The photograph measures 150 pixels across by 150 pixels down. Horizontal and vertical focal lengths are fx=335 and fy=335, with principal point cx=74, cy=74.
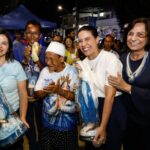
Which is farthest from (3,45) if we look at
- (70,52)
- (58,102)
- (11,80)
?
(70,52)

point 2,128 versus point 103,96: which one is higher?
point 103,96

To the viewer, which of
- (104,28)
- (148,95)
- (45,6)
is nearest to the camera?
(148,95)

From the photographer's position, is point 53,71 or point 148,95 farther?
point 53,71

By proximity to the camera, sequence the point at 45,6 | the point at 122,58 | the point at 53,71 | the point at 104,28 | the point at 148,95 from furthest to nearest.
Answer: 1. the point at 45,6
2. the point at 104,28
3. the point at 53,71
4. the point at 122,58
5. the point at 148,95

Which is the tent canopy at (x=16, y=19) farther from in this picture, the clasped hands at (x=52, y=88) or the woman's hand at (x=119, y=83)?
the woman's hand at (x=119, y=83)

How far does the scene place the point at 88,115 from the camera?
327 cm

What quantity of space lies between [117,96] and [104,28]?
1942 centimetres

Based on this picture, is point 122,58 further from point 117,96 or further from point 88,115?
point 88,115

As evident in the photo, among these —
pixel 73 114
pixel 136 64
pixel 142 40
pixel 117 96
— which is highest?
pixel 142 40

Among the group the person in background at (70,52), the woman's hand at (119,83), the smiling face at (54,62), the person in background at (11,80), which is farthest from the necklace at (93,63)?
the person in background at (70,52)

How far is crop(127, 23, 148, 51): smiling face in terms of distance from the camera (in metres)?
3.35

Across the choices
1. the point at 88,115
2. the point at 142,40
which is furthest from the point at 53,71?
the point at 142,40

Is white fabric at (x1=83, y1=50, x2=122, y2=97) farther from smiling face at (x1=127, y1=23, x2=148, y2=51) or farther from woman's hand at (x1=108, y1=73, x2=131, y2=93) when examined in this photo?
smiling face at (x1=127, y1=23, x2=148, y2=51)

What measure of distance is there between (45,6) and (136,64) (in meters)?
33.7
